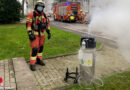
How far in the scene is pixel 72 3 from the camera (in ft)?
67.3

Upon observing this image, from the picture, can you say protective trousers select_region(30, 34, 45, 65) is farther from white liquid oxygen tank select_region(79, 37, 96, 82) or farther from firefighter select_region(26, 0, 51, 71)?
white liquid oxygen tank select_region(79, 37, 96, 82)

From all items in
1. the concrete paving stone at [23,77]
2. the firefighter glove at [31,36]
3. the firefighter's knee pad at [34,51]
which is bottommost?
the concrete paving stone at [23,77]

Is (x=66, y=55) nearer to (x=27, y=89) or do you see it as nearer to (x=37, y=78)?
(x=37, y=78)

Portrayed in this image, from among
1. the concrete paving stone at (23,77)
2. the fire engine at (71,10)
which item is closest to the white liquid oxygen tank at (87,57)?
the concrete paving stone at (23,77)

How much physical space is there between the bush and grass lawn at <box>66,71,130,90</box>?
61.2 feet

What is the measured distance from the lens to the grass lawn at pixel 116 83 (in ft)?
11.8

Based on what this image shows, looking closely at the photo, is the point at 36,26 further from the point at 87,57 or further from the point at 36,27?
the point at 87,57

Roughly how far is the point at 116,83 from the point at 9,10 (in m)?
19.2

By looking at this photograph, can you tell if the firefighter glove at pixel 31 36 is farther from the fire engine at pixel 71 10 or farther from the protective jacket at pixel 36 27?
the fire engine at pixel 71 10

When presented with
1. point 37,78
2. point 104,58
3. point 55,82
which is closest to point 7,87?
point 37,78

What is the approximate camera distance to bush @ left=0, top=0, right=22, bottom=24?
1973cm

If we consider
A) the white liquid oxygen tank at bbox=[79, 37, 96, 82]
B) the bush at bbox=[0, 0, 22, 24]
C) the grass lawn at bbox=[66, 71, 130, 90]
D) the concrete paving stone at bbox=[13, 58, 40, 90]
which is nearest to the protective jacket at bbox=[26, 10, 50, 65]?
the concrete paving stone at bbox=[13, 58, 40, 90]

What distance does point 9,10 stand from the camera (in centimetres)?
2006

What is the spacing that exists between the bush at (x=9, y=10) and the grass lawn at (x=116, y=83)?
61.2 ft
